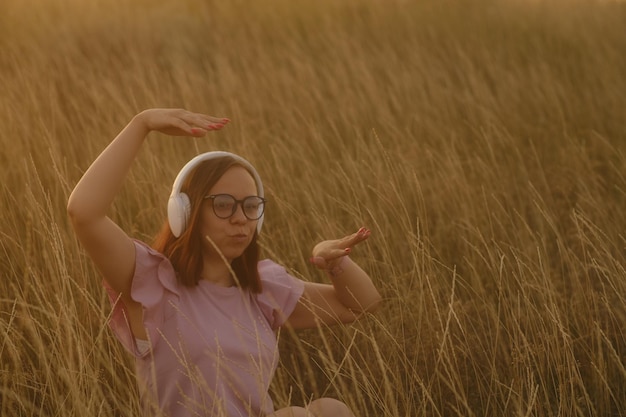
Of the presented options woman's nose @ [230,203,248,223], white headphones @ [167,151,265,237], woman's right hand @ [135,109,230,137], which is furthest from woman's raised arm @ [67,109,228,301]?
woman's nose @ [230,203,248,223]

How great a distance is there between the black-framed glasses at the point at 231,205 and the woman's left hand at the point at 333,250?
0.21m

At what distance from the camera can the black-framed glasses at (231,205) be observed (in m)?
2.41

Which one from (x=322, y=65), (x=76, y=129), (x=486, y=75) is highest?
(x=76, y=129)

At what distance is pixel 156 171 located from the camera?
397 centimetres

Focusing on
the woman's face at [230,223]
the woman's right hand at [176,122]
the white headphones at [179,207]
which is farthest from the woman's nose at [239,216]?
the woman's right hand at [176,122]

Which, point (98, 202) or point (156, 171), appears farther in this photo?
point (156, 171)

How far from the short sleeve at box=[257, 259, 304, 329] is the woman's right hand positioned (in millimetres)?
544

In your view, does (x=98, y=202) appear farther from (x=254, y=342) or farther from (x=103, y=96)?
(x=103, y=96)

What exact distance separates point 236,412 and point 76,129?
267 cm

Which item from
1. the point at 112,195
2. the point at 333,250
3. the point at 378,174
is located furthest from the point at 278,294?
the point at 378,174

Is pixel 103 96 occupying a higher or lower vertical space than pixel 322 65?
higher

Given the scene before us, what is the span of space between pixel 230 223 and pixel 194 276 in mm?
177

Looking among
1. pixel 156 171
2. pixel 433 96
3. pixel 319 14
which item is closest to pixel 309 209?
pixel 156 171

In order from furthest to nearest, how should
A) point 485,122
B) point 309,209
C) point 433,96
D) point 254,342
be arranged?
point 433,96, point 485,122, point 309,209, point 254,342
